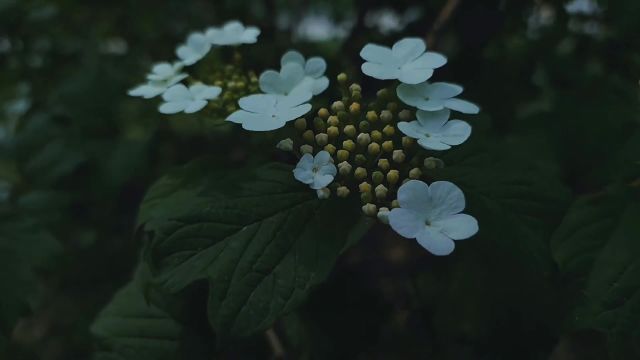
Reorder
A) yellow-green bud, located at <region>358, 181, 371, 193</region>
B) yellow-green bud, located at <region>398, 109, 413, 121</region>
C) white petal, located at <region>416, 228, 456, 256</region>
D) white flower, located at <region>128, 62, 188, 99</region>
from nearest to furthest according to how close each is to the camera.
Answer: white petal, located at <region>416, 228, 456, 256</region> < yellow-green bud, located at <region>358, 181, 371, 193</region> < yellow-green bud, located at <region>398, 109, 413, 121</region> < white flower, located at <region>128, 62, 188, 99</region>

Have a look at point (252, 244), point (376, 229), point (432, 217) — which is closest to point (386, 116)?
point (432, 217)

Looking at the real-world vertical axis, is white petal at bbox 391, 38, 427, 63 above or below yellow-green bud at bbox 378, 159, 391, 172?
above

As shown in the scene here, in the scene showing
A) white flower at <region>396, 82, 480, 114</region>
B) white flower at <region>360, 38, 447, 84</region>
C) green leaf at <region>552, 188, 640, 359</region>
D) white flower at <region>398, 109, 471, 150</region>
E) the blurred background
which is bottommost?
the blurred background

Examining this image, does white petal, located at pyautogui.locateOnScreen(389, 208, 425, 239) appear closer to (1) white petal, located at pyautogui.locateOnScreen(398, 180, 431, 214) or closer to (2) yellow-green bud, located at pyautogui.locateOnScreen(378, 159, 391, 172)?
(1) white petal, located at pyautogui.locateOnScreen(398, 180, 431, 214)

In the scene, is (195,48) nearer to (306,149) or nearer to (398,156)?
(306,149)

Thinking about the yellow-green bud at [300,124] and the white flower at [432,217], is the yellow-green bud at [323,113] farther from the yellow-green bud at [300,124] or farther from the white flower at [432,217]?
the white flower at [432,217]

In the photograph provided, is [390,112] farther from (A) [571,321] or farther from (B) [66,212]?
(B) [66,212]

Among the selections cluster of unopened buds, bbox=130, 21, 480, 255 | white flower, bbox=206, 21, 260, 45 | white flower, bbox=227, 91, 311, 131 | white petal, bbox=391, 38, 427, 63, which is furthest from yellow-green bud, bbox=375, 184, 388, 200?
white flower, bbox=206, 21, 260, 45
